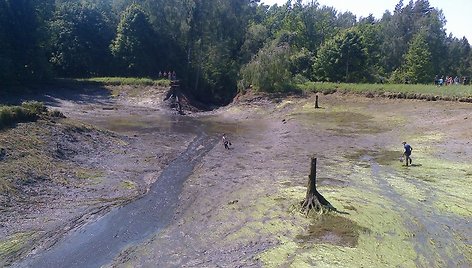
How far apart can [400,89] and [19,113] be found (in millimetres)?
44146

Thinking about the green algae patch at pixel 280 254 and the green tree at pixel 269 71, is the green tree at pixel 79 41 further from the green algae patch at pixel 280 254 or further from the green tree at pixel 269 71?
the green algae patch at pixel 280 254

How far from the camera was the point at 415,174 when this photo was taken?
2638 cm

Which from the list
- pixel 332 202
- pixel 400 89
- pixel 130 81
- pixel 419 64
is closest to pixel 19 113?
pixel 332 202

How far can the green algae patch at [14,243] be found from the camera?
1570 centimetres

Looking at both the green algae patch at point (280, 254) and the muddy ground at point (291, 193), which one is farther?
the muddy ground at point (291, 193)

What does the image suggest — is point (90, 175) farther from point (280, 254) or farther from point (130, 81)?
point (130, 81)

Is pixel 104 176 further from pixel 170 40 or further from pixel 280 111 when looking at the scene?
pixel 170 40

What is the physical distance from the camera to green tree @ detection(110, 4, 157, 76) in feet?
216

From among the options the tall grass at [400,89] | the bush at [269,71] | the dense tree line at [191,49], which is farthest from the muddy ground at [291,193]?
the dense tree line at [191,49]

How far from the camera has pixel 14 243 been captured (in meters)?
16.4

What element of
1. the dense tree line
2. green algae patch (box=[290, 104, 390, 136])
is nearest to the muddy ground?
green algae patch (box=[290, 104, 390, 136])

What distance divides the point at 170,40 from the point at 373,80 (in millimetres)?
34327

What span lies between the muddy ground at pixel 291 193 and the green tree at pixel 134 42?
74.1ft

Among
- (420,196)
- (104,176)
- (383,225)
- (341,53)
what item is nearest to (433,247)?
(383,225)
